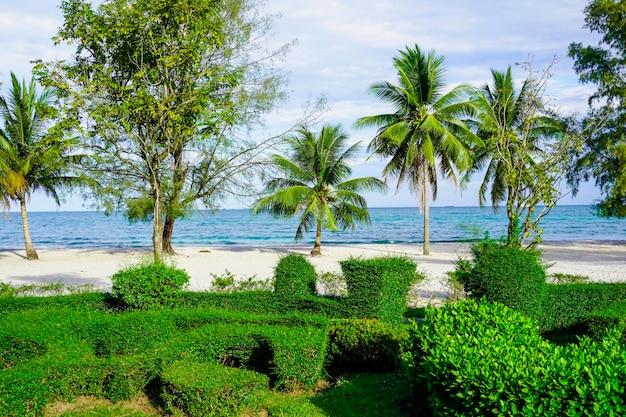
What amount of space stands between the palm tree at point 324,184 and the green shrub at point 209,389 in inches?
766

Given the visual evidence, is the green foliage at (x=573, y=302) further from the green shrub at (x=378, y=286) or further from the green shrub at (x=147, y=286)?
the green shrub at (x=147, y=286)

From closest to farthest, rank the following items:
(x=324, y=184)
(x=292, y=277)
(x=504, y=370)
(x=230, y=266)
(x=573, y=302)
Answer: (x=504, y=370)
(x=292, y=277)
(x=573, y=302)
(x=230, y=266)
(x=324, y=184)

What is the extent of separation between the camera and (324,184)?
87.1 feet

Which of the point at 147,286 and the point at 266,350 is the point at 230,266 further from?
the point at 266,350

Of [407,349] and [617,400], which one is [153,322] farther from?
[617,400]

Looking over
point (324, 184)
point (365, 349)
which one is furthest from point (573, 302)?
point (324, 184)

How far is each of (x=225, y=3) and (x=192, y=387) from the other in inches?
714

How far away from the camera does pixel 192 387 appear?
5707mm

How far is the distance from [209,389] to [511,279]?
548 cm

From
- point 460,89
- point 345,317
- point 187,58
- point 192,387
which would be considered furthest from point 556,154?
point 460,89

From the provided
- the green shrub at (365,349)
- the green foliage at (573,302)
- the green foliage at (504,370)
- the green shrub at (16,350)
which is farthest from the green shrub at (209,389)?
the green foliage at (573,302)

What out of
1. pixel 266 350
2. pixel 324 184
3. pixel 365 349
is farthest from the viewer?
pixel 324 184

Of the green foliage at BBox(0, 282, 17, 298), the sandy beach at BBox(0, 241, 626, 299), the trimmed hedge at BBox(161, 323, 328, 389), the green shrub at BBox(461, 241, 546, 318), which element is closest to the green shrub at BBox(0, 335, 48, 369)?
the trimmed hedge at BBox(161, 323, 328, 389)

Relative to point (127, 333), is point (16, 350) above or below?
below
